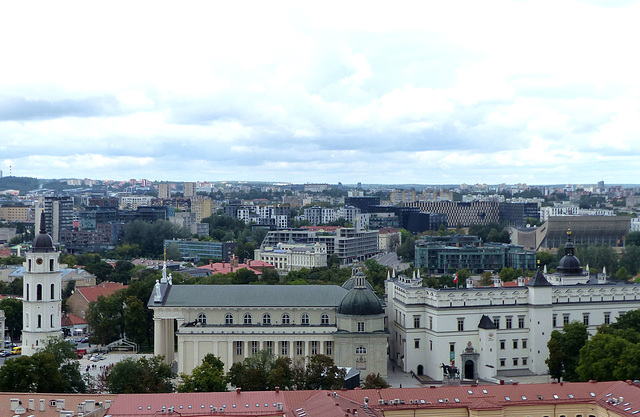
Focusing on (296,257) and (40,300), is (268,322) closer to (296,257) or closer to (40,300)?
(40,300)

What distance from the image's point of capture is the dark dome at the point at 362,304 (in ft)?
262

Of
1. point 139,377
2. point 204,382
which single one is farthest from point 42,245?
point 204,382

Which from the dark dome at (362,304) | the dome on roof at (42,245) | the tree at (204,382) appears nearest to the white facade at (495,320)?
the dark dome at (362,304)

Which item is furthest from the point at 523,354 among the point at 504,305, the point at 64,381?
the point at 64,381

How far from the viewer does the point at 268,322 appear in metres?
83.6

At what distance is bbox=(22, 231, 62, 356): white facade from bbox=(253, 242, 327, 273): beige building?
88923mm

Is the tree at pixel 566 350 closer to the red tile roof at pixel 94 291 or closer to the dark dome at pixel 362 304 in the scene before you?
the dark dome at pixel 362 304

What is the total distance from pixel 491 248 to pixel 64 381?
109398mm

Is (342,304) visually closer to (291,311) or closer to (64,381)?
(291,311)

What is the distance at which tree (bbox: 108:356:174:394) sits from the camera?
64.1 meters

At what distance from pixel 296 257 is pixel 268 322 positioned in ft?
300

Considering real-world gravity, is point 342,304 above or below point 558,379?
above

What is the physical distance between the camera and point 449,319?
79.6 m

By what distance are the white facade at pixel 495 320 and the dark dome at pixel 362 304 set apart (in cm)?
303
